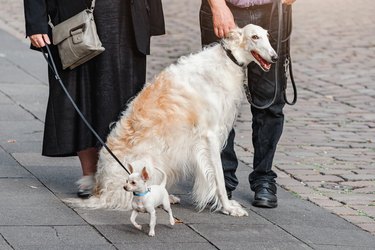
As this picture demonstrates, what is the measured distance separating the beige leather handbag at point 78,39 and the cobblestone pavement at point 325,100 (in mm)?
1882

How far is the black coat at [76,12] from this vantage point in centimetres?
655

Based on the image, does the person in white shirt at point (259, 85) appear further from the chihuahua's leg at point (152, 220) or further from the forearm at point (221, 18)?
the chihuahua's leg at point (152, 220)

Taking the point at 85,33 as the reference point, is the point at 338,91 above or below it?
below

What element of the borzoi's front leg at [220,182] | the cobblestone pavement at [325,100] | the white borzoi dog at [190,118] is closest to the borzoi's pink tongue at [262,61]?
the white borzoi dog at [190,118]

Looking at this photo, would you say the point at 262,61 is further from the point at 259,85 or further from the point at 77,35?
the point at 77,35

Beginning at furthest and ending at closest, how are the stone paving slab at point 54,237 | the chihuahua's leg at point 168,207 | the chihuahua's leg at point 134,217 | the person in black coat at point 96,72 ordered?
the person in black coat at point 96,72 → the chihuahua's leg at point 168,207 → the chihuahua's leg at point 134,217 → the stone paving slab at point 54,237

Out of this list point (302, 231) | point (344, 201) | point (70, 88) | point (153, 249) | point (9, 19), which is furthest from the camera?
point (9, 19)

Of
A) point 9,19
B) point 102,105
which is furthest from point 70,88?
point 9,19

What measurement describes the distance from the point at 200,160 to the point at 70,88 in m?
1.01

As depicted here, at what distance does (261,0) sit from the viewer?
21.8ft

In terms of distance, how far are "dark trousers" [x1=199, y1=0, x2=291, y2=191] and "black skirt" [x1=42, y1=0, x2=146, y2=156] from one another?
1.70ft

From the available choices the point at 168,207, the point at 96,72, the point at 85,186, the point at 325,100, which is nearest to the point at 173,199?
the point at 85,186

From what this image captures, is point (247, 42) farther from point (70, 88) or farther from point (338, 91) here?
point (338, 91)

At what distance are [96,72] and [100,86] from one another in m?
0.10
